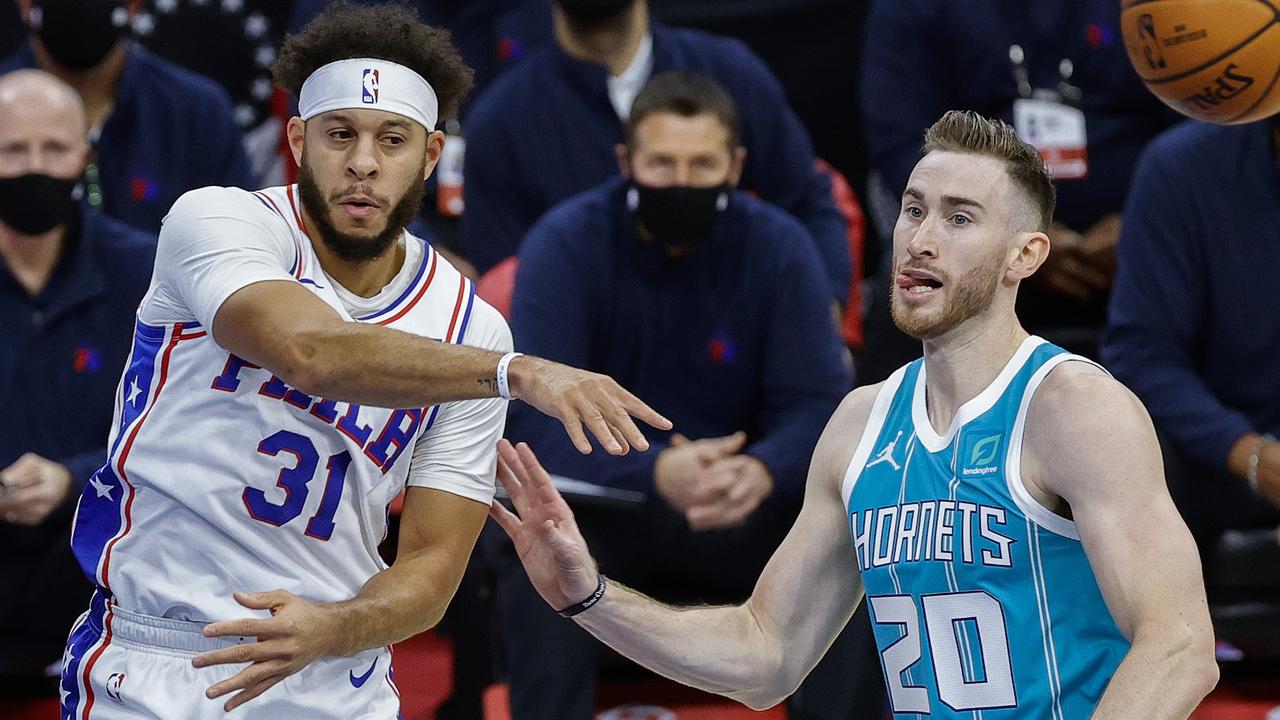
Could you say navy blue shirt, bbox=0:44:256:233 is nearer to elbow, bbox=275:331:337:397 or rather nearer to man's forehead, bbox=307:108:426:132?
man's forehead, bbox=307:108:426:132

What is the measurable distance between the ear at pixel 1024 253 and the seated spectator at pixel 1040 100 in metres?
2.58

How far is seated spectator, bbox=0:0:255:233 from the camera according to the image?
19.8 feet

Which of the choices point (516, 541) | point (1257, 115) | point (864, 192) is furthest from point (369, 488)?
point (864, 192)

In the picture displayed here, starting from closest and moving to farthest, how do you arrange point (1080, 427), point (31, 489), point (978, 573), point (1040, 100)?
point (1080, 427) → point (978, 573) → point (31, 489) → point (1040, 100)

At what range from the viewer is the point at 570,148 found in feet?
19.9

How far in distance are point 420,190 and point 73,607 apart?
2.05 metres

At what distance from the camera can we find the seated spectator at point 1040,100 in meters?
5.96

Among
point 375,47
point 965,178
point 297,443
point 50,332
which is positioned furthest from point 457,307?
point 50,332

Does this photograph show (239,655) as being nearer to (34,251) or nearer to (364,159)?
(364,159)

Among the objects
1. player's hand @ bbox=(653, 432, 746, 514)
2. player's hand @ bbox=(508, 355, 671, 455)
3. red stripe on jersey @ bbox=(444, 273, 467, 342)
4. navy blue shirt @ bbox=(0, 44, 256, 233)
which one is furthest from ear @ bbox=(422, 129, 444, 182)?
navy blue shirt @ bbox=(0, 44, 256, 233)

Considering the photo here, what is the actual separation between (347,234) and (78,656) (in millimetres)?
970

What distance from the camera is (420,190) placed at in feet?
11.7

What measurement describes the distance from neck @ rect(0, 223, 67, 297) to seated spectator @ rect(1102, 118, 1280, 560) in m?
3.17

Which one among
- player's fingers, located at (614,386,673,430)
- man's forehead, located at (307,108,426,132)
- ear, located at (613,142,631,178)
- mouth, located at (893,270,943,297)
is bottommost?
ear, located at (613,142,631,178)
